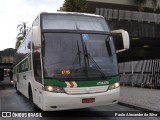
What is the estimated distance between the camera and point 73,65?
29.0 ft

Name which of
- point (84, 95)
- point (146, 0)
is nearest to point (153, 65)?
point (84, 95)

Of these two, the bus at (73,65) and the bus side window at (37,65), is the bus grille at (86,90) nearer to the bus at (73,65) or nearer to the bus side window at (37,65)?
the bus at (73,65)

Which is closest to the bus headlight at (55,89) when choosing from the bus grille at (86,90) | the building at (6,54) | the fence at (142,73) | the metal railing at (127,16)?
the bus grille at (86,90)

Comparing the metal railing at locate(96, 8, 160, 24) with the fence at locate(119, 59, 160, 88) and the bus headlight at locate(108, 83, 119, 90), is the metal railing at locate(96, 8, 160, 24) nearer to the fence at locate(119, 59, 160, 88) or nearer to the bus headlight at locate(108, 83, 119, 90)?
the fence at locate(119, 59, 160, 88)

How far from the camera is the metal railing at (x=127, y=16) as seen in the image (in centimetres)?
2884

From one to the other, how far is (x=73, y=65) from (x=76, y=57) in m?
0.27

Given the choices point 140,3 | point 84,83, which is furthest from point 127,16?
point 84,83

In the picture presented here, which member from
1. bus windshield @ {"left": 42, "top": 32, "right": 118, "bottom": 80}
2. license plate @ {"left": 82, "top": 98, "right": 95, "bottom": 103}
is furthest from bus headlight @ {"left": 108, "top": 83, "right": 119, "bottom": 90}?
license plate @ {"left": 82, "top": 98, "right": 95, "bottom": 103}


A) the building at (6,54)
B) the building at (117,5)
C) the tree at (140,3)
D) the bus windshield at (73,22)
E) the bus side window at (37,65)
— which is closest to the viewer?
the bus side window at (37,65)

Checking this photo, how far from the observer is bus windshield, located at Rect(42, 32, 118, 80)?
8.80 m

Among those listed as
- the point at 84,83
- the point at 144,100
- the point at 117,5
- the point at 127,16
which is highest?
the point at 117,5

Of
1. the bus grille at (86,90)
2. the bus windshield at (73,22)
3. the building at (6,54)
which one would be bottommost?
the bus grille at (86,90)

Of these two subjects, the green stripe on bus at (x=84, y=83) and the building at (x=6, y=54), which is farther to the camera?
the building at (x=6, y=54)

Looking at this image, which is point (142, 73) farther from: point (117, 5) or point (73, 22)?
point (117, 5)
